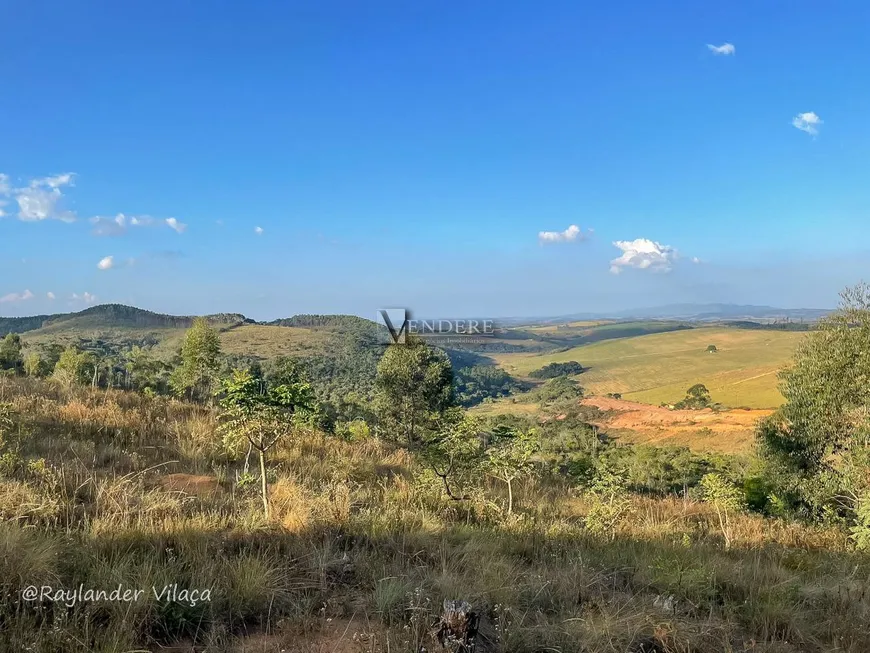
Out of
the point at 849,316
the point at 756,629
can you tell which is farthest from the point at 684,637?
the point at 849,316

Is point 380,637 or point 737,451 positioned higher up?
point 380,637

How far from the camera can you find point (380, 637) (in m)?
2.59

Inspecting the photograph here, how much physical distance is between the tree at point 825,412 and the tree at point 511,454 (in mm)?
14576

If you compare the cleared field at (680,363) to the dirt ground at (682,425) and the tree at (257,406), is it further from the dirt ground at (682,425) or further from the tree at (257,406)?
the tree at (257,406)

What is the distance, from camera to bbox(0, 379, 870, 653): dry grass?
2.60 metres

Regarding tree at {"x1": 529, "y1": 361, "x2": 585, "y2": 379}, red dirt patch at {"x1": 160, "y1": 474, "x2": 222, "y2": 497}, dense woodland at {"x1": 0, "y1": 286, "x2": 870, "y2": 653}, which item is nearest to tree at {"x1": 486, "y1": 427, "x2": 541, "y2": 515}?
dense woodland at {"x1": 0, "y1": 286, "x2": 870, "y2": 653}

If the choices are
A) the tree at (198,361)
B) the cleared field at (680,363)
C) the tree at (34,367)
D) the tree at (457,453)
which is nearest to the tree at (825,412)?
the tree at (457,453)

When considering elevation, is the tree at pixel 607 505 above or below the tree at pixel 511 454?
below

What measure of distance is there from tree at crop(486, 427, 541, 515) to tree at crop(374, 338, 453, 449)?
19400mm

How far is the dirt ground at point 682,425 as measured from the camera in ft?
182

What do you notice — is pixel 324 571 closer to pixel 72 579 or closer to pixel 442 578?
pixel 442 578

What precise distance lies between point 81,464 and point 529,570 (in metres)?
4.95

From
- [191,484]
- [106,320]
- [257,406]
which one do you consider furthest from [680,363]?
[106,320]

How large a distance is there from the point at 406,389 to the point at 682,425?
54185 mm
